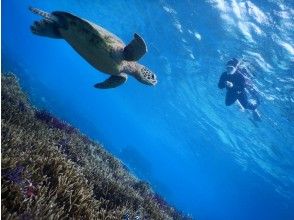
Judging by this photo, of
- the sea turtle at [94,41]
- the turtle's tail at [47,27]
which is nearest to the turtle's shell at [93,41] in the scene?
the sea turtle at [94,41]

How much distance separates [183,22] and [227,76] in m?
10.6

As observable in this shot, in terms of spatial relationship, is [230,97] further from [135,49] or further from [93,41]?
[93,41]

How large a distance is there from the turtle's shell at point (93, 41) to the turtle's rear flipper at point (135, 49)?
10.0 inches

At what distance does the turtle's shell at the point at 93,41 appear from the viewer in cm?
719

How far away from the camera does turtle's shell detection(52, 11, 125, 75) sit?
7.19 metres

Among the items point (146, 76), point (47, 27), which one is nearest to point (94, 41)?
point (47, 27)

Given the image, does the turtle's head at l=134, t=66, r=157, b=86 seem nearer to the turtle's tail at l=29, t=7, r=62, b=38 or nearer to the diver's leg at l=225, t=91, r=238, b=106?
the turtle's tail at l=29, t=7, r=62, b=38

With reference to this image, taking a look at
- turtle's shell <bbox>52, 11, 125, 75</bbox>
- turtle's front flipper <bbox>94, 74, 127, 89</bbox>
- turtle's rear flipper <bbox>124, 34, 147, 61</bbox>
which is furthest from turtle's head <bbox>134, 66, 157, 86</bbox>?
turtle's rear flipper <bbox>124, 34, 147, 61</bbox>

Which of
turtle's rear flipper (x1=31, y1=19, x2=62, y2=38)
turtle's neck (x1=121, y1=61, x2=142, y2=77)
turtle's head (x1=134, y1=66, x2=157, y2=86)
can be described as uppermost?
turtle's head (x1=134, y1=66, x2=157, y2=86)

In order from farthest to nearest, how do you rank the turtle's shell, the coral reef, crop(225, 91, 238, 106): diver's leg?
crop(225, 91, 238, 106): diver's leg < the turtle's shell < the coral reef

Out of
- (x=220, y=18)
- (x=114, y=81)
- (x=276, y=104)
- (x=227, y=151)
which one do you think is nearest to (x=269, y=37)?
(x=220, y=18)

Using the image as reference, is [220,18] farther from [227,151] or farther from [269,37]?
[227,151]

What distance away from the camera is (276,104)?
25.2m

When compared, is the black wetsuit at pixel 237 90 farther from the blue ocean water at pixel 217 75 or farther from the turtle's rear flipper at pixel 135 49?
the turtle's rear flipper at pixel 135 49
